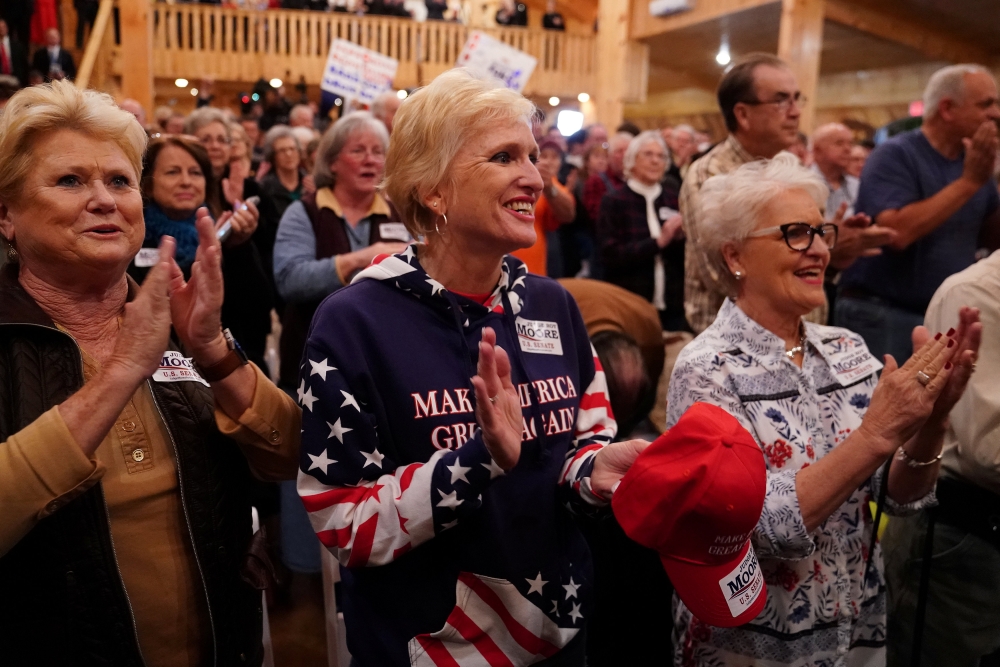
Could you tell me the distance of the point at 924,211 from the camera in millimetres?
3125

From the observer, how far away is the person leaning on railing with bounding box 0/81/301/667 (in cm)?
130

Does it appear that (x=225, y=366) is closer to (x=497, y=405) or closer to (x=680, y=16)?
(x=497, y=405)

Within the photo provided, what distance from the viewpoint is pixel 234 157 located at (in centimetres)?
498

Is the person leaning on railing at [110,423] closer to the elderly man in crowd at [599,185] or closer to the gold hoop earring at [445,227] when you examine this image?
the gold hoop earring at [445,227]

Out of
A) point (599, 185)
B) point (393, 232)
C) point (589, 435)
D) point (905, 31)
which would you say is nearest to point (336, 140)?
point (393, 232)

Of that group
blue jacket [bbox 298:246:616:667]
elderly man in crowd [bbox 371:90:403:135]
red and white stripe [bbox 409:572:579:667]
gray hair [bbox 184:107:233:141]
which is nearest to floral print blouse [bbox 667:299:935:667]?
blue jacket [bbox 298:246:616:667]

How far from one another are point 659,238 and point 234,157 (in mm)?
2602

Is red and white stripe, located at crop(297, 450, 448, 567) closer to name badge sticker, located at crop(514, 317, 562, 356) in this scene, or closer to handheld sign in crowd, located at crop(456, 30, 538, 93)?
name badge sticker, located at crop(514, 317, 562, 356)

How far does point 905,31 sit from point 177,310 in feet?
35.8

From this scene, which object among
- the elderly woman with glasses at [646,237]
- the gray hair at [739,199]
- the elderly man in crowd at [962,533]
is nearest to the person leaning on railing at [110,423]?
the gray hair at [739,199]

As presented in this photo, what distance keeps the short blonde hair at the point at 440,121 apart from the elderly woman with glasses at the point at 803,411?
68cm

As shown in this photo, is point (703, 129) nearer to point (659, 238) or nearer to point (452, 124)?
point (659, 238)

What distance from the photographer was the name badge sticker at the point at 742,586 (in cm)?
146


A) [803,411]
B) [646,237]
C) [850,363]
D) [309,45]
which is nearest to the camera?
[803,411]
